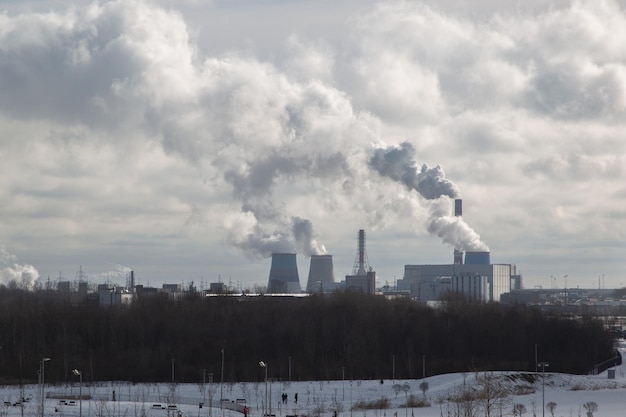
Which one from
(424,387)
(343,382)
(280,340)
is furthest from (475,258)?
(424,387)

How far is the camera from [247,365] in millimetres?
68812

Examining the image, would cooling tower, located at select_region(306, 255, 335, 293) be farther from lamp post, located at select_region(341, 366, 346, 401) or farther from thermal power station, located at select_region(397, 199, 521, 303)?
lamp post, located at select_region(341, 366, 346, 401)

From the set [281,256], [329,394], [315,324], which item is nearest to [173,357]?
A: [315,324]

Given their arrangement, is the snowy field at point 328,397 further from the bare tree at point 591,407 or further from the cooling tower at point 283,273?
the cooling tower at point 283,273

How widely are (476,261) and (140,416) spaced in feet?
367

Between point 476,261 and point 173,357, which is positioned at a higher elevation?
point 476,261

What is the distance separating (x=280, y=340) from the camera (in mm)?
77000

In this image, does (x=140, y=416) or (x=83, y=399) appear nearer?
(x=140, y=416)

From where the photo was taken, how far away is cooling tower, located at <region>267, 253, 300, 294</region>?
145 meters

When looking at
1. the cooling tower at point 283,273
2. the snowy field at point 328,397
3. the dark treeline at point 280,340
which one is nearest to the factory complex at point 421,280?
the cooling tower at point 283,273

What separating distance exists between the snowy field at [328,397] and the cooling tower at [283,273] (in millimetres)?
80619

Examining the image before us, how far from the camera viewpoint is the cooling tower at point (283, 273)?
476 ft

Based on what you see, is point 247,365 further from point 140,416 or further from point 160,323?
point 140,416

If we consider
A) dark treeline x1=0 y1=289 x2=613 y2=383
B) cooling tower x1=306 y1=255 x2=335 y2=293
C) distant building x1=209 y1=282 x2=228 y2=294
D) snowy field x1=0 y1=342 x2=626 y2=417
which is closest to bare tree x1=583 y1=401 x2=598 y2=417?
snowy field x1=0 y1=342 x2=626 y2=417
